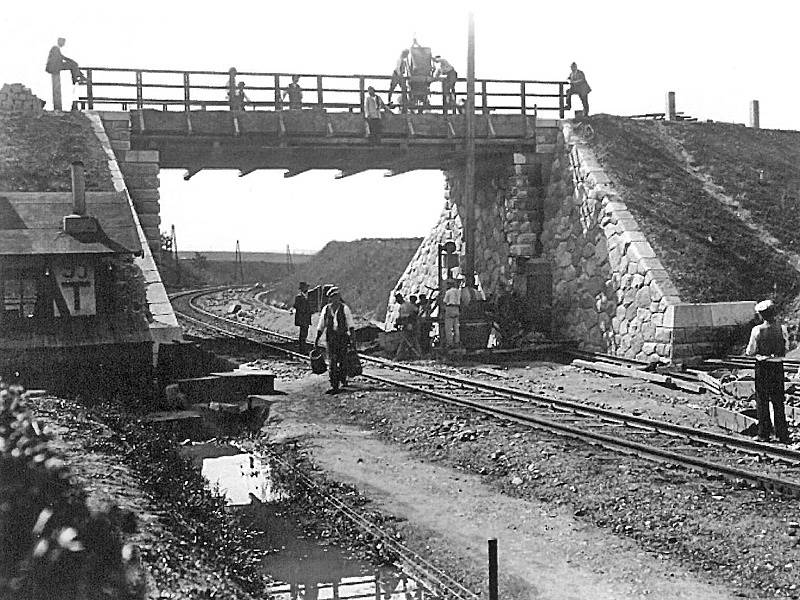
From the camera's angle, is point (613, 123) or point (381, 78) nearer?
point (381, 78)

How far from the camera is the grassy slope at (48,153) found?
59.7 feet

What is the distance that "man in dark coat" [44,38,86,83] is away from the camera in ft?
65.9

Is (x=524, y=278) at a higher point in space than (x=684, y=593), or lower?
higher

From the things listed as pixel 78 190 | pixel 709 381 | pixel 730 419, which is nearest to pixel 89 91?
pixel 78 190

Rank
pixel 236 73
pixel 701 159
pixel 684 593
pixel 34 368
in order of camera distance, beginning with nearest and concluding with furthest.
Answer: pixel 684 593 → pixel 34 368 → pixel 236 73 → pixel 701 159

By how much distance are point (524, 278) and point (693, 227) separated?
4.23m

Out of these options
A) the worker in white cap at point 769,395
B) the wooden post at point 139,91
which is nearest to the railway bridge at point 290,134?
the wooden post at point 139,91

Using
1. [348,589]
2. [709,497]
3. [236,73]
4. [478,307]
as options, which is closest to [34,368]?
[348,589]

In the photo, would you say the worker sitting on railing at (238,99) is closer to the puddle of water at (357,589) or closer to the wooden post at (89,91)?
the wooden post at (89,91)

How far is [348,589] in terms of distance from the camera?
22.6 ft

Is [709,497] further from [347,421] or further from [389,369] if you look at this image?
[389,369]

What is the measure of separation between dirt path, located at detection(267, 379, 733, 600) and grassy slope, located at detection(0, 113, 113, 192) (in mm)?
9261

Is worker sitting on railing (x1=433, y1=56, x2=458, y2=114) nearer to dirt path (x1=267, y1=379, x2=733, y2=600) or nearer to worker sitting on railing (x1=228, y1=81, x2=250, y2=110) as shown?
worker sitting on railing (x1=228, y1=81, x2=250, y2=110)

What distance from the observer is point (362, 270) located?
138 ft
